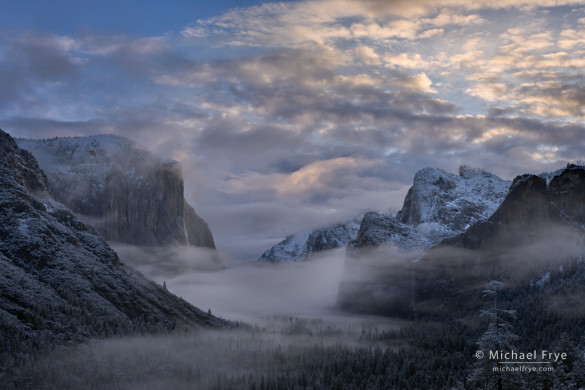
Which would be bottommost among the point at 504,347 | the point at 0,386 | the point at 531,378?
the point at 0,386

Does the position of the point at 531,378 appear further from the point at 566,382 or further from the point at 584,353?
the point at 584,353

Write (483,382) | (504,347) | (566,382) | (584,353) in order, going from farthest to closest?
(584,353) → (566,382) → (483,382) → (504,347)

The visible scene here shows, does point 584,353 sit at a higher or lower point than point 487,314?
lower

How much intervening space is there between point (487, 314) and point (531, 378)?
65.5 metres

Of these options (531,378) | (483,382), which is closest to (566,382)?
(531,378)

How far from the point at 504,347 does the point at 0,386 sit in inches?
7282

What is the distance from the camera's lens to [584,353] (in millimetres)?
138625

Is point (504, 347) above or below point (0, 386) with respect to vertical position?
above

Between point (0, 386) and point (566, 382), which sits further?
point (0, 386)

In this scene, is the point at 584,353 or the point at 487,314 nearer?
the point at 487,314

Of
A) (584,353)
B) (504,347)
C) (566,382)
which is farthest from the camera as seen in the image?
(584,353)

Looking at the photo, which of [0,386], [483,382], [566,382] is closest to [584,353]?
[566,382]

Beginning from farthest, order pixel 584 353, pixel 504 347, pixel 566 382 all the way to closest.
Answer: pixel 584 353, pixel 566 382, pixel 504 347

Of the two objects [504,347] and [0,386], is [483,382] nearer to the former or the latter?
[504,347]
